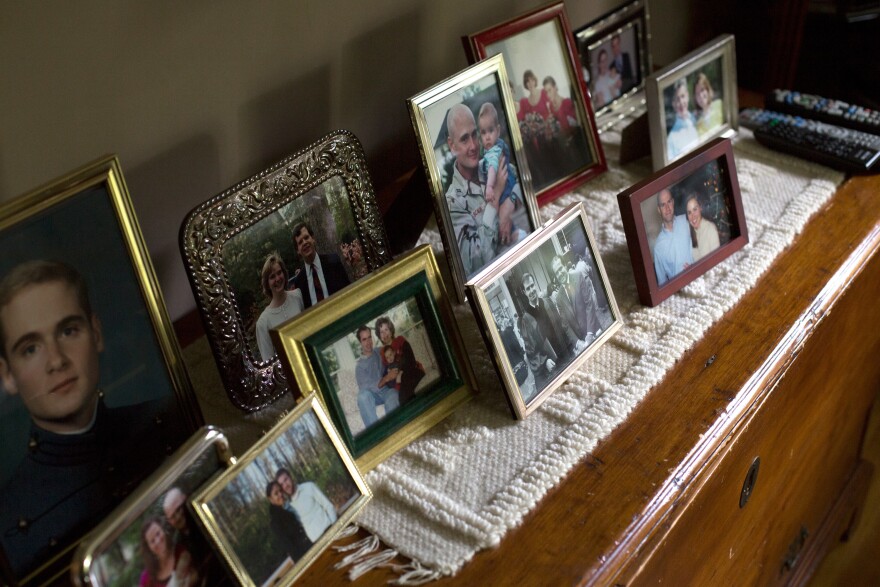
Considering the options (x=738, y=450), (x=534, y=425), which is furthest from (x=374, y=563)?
(x=738, y=450)

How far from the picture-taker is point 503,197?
951 millimetres

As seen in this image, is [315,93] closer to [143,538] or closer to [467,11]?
[467,11]

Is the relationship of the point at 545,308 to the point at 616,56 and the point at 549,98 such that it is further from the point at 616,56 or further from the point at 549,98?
the point at 616,56

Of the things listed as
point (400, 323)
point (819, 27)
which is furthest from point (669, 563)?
point (819, 27)

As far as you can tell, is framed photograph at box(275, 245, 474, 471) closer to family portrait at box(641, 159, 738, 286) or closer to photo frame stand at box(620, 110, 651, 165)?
family portrait at box(641, 159, 738, 286)

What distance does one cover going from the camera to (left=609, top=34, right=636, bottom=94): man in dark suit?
120 cm

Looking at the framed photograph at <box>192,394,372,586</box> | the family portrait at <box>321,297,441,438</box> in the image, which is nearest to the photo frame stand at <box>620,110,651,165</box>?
the family portrait at <box>321,297,441,438</box>

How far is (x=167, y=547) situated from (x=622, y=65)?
0.91 meters

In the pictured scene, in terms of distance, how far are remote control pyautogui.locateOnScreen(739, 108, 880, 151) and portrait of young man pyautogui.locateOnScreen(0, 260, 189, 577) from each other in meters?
0.92

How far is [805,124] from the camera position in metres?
1.19

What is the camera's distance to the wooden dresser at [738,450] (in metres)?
0.68

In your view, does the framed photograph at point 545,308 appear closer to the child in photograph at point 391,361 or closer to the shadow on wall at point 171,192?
the child in photograph at point 391,361

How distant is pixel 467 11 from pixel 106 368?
680 mm

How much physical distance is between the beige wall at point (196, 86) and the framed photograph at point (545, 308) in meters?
0.31
